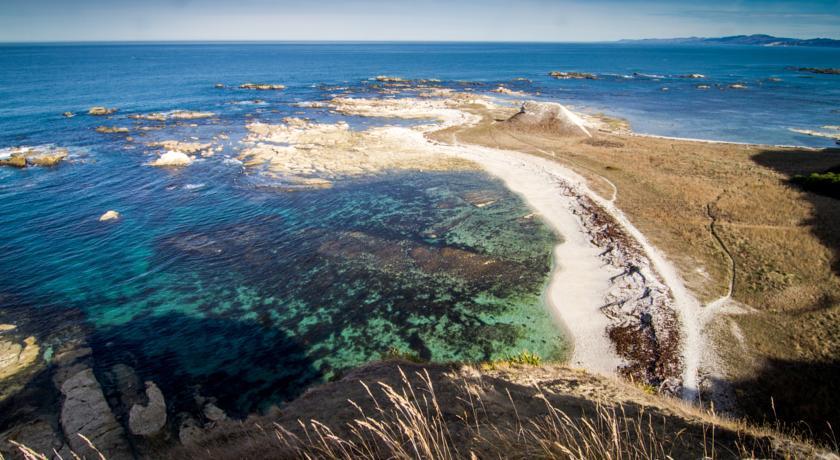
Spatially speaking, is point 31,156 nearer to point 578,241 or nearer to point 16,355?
point 16,355

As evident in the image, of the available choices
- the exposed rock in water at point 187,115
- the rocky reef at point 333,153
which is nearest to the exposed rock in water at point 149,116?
the exposed rock in water at point 187,115

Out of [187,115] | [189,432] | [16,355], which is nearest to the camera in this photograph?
[189,432]

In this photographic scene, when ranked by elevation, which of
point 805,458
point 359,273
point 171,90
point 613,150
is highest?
point 171,90

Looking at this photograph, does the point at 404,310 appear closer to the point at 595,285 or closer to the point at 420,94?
the point at 595,285

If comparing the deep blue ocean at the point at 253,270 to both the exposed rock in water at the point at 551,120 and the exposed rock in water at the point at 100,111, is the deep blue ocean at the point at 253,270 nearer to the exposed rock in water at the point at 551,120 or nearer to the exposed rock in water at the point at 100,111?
the exposed rock in water at the point at 100,111

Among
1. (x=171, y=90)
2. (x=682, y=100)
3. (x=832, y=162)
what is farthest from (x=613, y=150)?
(x=171, y=90)

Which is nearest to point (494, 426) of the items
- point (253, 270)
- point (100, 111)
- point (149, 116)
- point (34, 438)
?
point (34, 438)

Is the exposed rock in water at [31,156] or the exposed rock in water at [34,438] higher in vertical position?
the exposed rock in water at [31,156]
